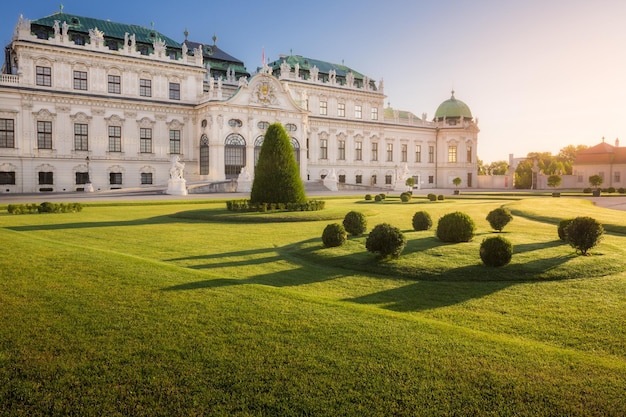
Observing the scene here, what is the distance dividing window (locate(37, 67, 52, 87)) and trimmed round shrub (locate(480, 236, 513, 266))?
4693 centimetres

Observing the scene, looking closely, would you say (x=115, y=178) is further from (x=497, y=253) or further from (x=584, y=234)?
(x=584, y=234)

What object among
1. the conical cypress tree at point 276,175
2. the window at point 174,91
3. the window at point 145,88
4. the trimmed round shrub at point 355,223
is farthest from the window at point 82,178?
the trimmed round shrub at point 355,223

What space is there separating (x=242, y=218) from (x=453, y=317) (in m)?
13.6

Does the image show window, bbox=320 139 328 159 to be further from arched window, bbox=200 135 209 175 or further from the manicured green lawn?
the manicured green lawn

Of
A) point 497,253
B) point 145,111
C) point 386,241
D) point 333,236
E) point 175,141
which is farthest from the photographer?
A: point 175,141

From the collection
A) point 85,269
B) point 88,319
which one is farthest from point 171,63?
point 88,319

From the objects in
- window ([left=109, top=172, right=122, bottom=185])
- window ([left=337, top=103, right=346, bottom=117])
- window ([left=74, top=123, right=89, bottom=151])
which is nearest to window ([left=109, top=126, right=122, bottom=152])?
window ([left=74, top=123, right=89, bottom=151])

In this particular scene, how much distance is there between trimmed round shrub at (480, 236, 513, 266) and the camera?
10.5 metres

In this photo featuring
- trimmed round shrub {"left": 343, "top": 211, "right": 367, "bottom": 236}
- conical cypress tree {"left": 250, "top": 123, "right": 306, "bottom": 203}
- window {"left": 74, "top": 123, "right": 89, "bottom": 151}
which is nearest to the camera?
trimmed round shrub {"left": 343, "top": 211, "right": 367, "bottom": 236}

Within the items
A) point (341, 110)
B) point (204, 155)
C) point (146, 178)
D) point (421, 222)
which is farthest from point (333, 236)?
point (341, 110)

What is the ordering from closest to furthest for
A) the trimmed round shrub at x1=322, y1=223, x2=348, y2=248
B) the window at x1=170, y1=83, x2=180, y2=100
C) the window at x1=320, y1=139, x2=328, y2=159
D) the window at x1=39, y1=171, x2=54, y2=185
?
the trimmed round shrub at x1=322, y1=223, x2=348, y2=248 → the window at x1=39, y1=171, x2=54, y2=185 → the window at x1=170, y1=83, x2=180, y2=100 → the window at x1=320, y1=139, x2=328, y2=159

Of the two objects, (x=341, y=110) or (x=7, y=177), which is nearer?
(x=7, y=177)

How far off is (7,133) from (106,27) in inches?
616

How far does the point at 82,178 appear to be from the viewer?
150 ft
